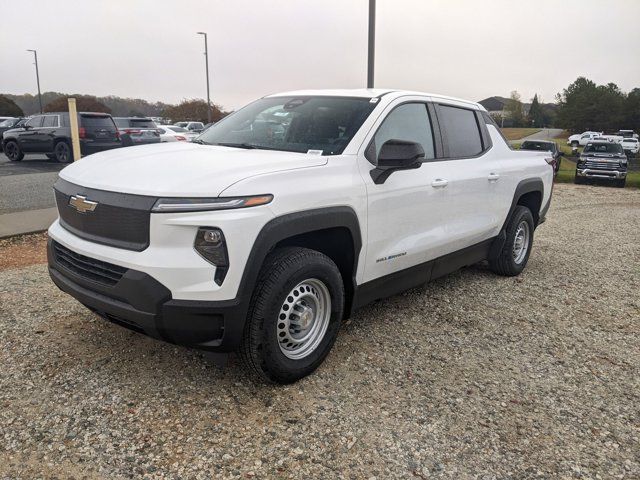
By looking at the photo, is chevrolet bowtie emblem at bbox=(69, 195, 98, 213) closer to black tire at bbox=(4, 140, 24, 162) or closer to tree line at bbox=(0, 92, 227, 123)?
black tire at bbox=(4, 140, 24, 162)

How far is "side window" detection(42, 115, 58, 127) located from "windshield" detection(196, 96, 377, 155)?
51.4ft

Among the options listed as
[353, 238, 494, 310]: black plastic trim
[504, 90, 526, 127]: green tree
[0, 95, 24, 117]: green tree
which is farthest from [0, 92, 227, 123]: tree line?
[504, 90, 526, 127]: green tree

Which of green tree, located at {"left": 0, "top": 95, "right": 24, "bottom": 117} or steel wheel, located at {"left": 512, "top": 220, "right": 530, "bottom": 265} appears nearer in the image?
steel wheel, located at {"left": 512, "top": 220, "right": 530, "bottom": 265}

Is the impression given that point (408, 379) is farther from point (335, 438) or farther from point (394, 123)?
point (394, 123)

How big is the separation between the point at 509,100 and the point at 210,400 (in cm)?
11656

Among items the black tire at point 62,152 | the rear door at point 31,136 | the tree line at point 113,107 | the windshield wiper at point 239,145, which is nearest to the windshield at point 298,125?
the windshield wiper at point 239,145

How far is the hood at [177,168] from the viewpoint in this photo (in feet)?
9.21

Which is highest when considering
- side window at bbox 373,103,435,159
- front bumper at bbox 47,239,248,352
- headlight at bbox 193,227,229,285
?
side window at bbox 373,103,435,159

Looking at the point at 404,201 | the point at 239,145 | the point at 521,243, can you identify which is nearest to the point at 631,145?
the point at 521,243

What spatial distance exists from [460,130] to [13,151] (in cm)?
1834

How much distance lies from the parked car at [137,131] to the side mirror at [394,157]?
18.7 meters

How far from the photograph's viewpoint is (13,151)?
18.6 meters

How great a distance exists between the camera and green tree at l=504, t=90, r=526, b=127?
10456cm

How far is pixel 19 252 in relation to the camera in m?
6.44
